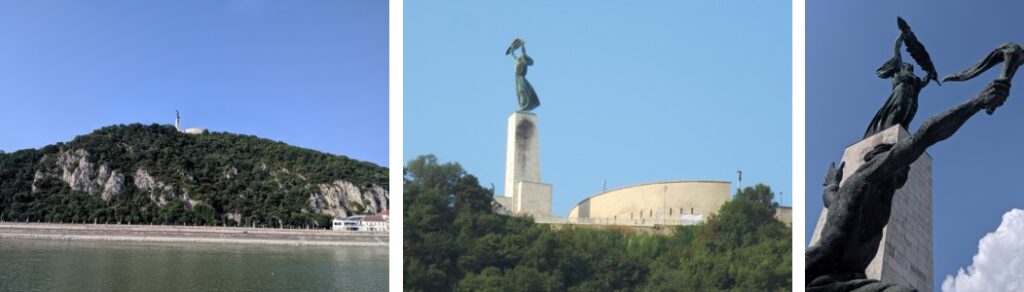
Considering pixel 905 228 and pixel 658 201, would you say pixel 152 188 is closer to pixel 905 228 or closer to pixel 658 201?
pixel 658 201

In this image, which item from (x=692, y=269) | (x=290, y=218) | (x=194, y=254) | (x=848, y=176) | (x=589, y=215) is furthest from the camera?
(x=290, y=218)

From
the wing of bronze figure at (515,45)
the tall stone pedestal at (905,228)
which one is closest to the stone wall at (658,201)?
the wing of bronze figure at (515,45)

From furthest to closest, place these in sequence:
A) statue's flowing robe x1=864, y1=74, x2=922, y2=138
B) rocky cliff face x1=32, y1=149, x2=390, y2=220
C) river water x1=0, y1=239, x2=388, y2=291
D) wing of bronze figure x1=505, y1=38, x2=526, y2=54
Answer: rocky cliff face x1=32, y1=149, x2=390, y2=220
river water x1=0, y1=239, x2=388, y2=291
wing of bronze figure x1=505, y1=38, x2=526, y2=54
statue's flowing robe x1=864, y1=74, x2=922, y2=138

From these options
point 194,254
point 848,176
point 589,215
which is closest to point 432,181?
point 589,215

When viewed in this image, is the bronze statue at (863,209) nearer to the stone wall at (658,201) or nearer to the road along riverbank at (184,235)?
the stone wall at (658,201)

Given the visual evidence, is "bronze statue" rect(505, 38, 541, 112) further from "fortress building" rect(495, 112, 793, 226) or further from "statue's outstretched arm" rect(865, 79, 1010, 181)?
"statue's outstretched arm" rect(865, 79, 1010, 181)

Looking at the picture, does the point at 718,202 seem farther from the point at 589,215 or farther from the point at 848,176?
the point at 848,176

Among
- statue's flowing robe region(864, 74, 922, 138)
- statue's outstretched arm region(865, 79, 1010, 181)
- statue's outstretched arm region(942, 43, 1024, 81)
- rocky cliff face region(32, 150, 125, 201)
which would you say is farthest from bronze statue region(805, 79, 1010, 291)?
rocky cliff face region(32, 150, 125, 201)
